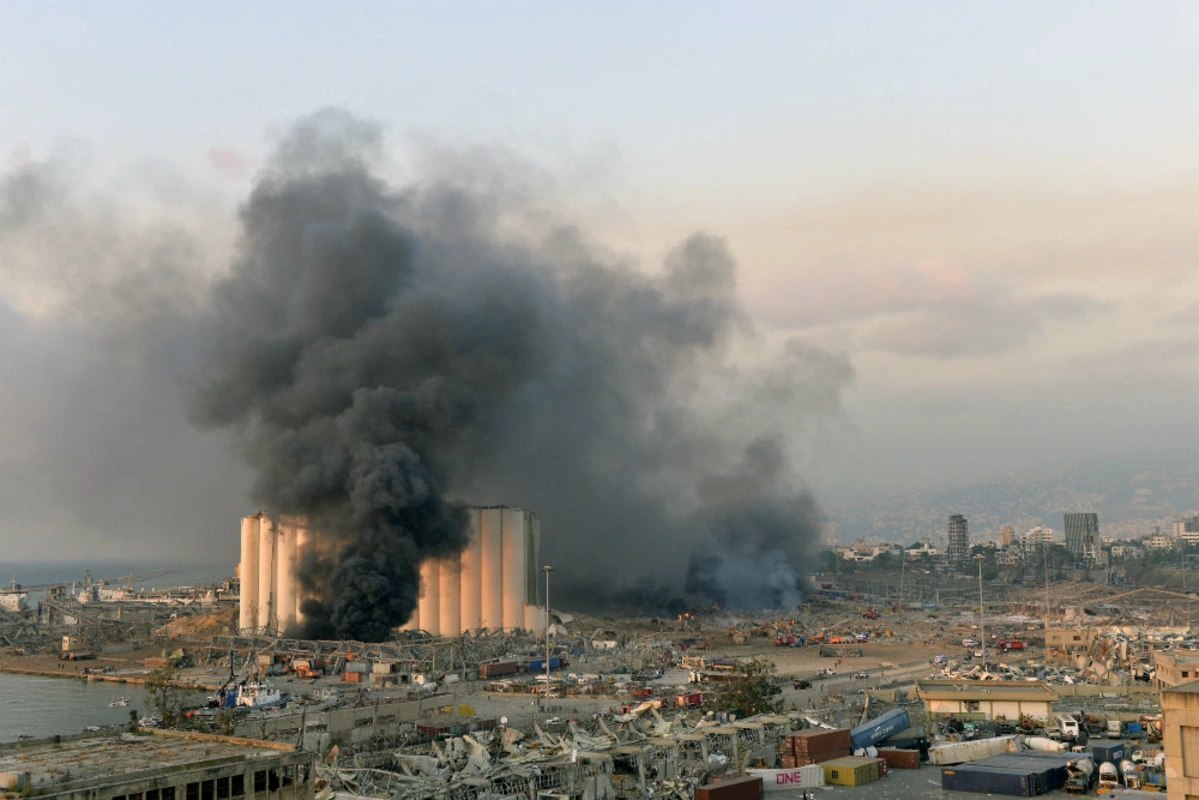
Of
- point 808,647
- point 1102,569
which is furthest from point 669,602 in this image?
point 1102,569

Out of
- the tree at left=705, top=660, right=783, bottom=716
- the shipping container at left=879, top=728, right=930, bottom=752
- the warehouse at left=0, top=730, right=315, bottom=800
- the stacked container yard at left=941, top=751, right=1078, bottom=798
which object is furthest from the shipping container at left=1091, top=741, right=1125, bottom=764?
the warehouse at left=0, top=730, right=315, bottom=800

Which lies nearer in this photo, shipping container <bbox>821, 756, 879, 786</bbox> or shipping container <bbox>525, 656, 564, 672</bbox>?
shipping container <bbox>821, 756, 879, 786</bbox>

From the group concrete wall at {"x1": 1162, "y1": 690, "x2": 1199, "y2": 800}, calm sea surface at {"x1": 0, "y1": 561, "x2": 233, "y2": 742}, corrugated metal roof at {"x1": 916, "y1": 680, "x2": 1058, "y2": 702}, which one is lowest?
calm sea surface at {"x1": 0, "y1": 561, "x2": 233, "y2": 742}

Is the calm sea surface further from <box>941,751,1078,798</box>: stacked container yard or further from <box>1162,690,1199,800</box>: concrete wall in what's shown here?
<box>1162,690,1199,800</box>: concrete wall

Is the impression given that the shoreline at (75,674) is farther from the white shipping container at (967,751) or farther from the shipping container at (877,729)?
the white shipping container at (967,751)

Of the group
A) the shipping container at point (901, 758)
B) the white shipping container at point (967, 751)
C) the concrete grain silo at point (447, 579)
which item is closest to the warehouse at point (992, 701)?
the white shipping container at point (967, 751)

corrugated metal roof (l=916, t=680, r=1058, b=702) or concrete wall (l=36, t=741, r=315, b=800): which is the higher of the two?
concrete wall (l=36, t=741, r=315, b=800)

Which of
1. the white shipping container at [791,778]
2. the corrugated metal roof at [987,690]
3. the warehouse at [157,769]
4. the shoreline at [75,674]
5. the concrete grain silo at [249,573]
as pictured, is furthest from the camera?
the concrete grain silo at [249,573]
